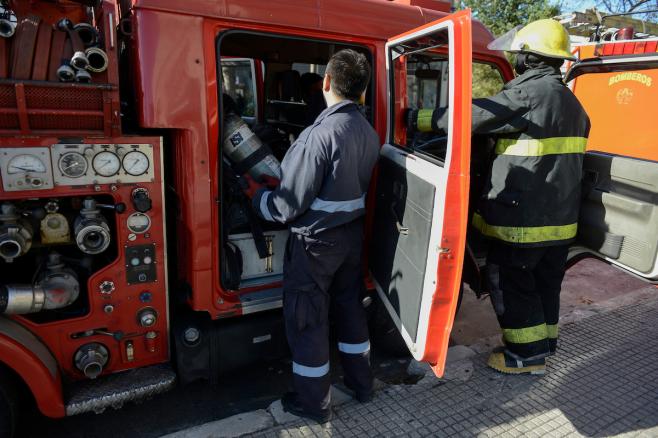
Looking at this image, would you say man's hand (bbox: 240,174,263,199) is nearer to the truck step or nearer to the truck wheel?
the truck step

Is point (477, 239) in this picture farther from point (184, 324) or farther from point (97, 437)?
point (97, 437)

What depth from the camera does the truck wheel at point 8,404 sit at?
210cm

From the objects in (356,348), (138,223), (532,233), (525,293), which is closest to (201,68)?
(138,223)

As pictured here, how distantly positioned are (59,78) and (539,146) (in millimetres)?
2423

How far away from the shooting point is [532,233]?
2773mm

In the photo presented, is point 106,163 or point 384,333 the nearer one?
point 106,163

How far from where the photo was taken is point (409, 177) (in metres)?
2.26

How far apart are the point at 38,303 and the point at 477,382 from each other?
99.7 inches

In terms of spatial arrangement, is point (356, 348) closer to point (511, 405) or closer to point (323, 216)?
point (323, 216)

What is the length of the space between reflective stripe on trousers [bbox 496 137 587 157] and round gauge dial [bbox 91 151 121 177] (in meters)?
2.08

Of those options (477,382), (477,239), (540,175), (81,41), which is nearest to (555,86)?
(540,175)

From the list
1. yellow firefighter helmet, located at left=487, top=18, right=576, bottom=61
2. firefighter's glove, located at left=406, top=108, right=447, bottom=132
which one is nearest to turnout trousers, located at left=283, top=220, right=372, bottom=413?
firefighter's glove, located at left=406, top=108, right=447, bottom=132

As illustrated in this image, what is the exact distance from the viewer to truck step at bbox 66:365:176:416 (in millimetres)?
2230

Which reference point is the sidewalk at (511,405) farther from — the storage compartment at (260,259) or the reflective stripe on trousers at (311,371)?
the storage compartment at (260,259)
